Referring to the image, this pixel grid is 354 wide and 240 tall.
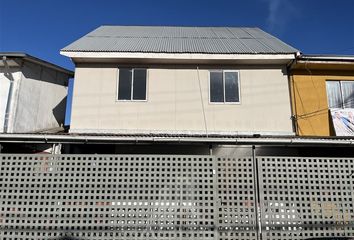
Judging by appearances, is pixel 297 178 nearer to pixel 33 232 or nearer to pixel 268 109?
pixel 268 109

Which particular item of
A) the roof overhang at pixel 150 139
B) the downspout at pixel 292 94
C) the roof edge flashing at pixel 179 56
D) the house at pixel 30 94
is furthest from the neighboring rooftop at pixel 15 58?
the downspout at pixel 292 94

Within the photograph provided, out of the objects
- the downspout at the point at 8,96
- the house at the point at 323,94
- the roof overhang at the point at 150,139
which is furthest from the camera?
the downspout at the point at 8,96

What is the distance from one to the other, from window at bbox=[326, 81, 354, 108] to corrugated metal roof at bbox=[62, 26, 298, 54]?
1951mm

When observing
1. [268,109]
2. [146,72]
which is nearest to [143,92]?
[146,72]

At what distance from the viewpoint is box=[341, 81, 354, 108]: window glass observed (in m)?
12.0

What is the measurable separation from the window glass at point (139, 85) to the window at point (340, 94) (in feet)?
21.1

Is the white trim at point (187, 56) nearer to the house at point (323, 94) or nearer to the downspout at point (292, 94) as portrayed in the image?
the downspout at point (292, 94)

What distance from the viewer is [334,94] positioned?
474 inches

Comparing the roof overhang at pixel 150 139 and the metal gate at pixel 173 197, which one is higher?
the roof overhang at pixel 150 139

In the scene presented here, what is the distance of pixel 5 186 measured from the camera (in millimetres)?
7984

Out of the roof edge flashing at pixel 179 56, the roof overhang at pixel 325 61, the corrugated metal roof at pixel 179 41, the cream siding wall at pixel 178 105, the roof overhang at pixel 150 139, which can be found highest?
the corrugated metal roof at pixel 179 41

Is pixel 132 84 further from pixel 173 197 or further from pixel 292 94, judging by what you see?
pixel 292 94

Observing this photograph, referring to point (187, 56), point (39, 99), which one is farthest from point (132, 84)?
point (39, 99)

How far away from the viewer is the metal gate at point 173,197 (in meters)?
7.71
